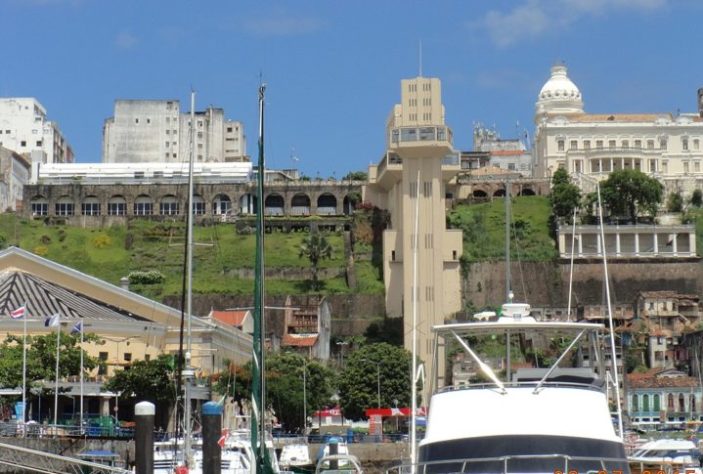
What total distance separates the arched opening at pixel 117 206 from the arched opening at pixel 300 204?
62.2ft

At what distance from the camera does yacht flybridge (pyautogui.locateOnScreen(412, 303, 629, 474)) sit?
30.2 metres

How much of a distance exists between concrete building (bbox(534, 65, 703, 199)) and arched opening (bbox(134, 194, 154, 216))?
146ft

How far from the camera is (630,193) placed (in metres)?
150

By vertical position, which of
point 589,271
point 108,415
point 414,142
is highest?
point 414,142

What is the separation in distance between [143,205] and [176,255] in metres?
23.0

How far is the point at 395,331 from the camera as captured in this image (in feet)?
434

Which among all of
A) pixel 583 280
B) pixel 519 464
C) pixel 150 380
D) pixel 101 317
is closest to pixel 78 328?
pixel 150 380

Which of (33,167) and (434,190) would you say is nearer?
(434,190)

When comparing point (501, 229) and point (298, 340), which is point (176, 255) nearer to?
point (298, 340)

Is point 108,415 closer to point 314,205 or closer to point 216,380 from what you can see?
point 216,380

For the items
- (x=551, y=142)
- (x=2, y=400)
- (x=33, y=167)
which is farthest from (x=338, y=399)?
(x=33, y=167)

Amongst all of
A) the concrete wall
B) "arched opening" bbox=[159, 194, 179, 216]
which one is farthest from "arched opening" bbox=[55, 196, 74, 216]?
the concrete wall

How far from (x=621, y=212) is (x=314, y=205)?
114 feet

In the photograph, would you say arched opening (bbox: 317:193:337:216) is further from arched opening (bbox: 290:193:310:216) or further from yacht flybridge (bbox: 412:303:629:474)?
yacht flybridge (bbox: 412:303:629:474)
